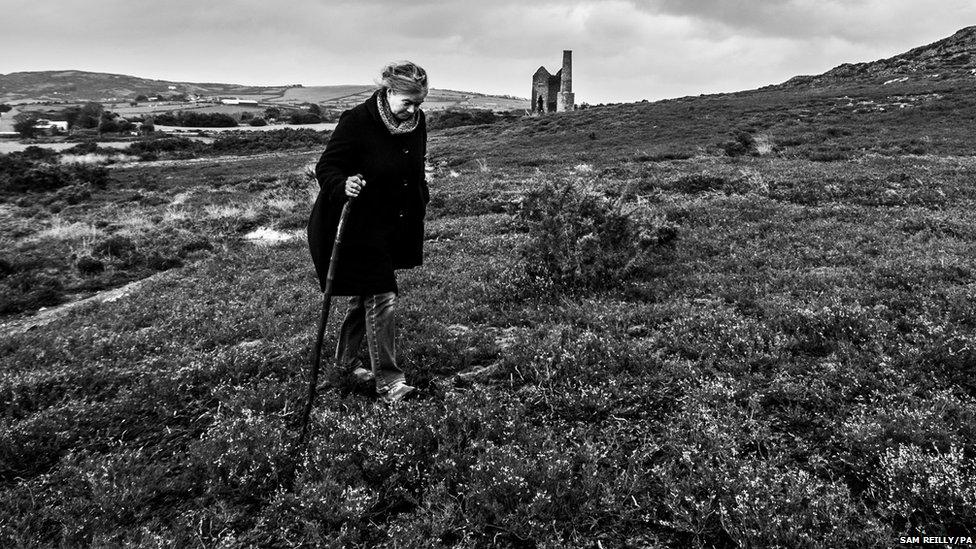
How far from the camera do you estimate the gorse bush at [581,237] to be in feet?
28.2

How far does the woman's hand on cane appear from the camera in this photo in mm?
4898

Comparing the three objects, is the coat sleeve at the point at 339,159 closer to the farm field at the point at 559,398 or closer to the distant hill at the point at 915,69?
the farm field at the point at 559,398

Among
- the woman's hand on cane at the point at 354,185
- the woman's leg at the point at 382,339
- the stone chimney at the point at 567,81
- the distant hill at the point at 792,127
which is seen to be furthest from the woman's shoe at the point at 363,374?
the stone chimney at the point at 567,81

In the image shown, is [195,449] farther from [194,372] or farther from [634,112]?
[634,112]

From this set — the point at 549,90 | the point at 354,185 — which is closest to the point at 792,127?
the point at 354,185

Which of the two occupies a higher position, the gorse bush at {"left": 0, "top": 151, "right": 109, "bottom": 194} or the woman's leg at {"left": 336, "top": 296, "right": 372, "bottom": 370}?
the gorse bush at {"left": 0, "top": 151, "right": 109, "bottom": 194}

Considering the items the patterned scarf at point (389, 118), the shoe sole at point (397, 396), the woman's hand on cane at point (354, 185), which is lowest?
the shoe sole at point (397, 396)

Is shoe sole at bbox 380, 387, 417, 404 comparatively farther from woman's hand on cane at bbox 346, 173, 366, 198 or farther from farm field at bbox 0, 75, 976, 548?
woman's hand on cane at bbox 346, 173, 366, 198

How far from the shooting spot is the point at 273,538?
4.01 m

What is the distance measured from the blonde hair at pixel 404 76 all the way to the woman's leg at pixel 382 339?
218 centimetres

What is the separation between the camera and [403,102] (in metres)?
5.18

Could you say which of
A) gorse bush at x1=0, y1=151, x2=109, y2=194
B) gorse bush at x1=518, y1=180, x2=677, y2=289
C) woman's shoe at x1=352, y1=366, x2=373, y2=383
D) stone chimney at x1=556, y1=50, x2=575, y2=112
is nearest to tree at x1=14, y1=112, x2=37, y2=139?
gorse bush at x1=0, y1=151, x2=109, y2=194

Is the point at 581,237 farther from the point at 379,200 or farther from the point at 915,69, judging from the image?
the point at 915,69

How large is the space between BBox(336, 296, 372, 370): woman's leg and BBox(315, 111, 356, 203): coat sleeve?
5.19ft
